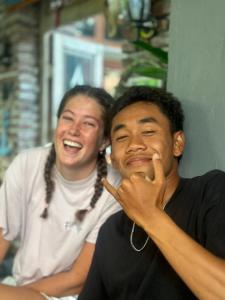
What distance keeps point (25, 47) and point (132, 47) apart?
148 centimetres

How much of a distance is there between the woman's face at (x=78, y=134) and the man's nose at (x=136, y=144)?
1.43 feet

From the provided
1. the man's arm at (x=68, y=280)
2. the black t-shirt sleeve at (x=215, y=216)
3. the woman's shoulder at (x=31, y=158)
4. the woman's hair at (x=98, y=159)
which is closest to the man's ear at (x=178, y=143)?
the black t-shirt sleeve at (x=215, y=216)

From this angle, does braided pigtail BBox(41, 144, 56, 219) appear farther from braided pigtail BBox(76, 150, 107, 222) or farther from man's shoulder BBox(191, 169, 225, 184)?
man's shoulder BBox(191, 169, 225, 184)

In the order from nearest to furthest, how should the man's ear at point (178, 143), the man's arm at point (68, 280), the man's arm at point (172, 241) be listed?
the man's arm at point (172, 241), the man's ear at point (178, 143), the man's arm at point (68, 280)

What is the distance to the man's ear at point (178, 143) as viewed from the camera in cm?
126

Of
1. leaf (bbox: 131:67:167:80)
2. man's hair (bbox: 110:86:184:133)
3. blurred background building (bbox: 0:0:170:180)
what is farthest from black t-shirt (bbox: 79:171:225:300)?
blurred background building (bbox: 0:0:170:180)

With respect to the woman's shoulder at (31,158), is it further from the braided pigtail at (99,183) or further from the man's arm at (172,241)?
the man's arm at (172,241)

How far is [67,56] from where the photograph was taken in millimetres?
4090

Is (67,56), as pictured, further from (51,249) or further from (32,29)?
(51,249)

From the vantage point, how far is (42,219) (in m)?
1.63

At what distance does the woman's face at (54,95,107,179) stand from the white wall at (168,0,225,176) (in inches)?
14.3

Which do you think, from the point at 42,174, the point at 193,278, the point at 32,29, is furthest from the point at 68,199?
the point at 32,29

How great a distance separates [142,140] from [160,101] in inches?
7.2

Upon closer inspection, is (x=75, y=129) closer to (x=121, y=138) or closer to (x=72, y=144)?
(x=72, y=144)
